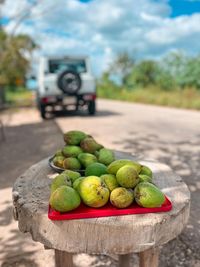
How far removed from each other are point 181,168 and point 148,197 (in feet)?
12.2

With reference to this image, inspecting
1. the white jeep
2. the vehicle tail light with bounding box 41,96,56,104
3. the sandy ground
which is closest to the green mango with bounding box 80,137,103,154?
the sandy ground

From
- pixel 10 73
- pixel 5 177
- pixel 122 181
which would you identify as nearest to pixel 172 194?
pixel 122 181

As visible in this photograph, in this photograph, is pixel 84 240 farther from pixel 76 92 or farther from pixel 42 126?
pixel 76 92

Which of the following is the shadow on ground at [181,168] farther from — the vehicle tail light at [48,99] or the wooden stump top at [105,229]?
the vehicle tail light at [48,99]

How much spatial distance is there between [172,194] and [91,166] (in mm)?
485

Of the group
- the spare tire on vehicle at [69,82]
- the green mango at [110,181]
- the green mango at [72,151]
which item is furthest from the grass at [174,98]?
the green mango at [110,181]

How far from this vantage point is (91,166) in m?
1.85

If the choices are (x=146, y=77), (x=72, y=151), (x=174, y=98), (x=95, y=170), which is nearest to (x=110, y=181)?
(x=95, y=170)

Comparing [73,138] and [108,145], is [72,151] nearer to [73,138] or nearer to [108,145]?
[73,138]

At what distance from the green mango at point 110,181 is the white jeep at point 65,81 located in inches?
338

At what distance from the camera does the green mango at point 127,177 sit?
1.60 m

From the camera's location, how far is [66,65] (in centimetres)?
1069

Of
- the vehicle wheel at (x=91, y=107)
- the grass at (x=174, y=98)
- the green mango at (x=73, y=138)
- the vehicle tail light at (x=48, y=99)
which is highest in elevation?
the green mango at (x=73, y=138)

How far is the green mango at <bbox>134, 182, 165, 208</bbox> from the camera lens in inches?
59.7
